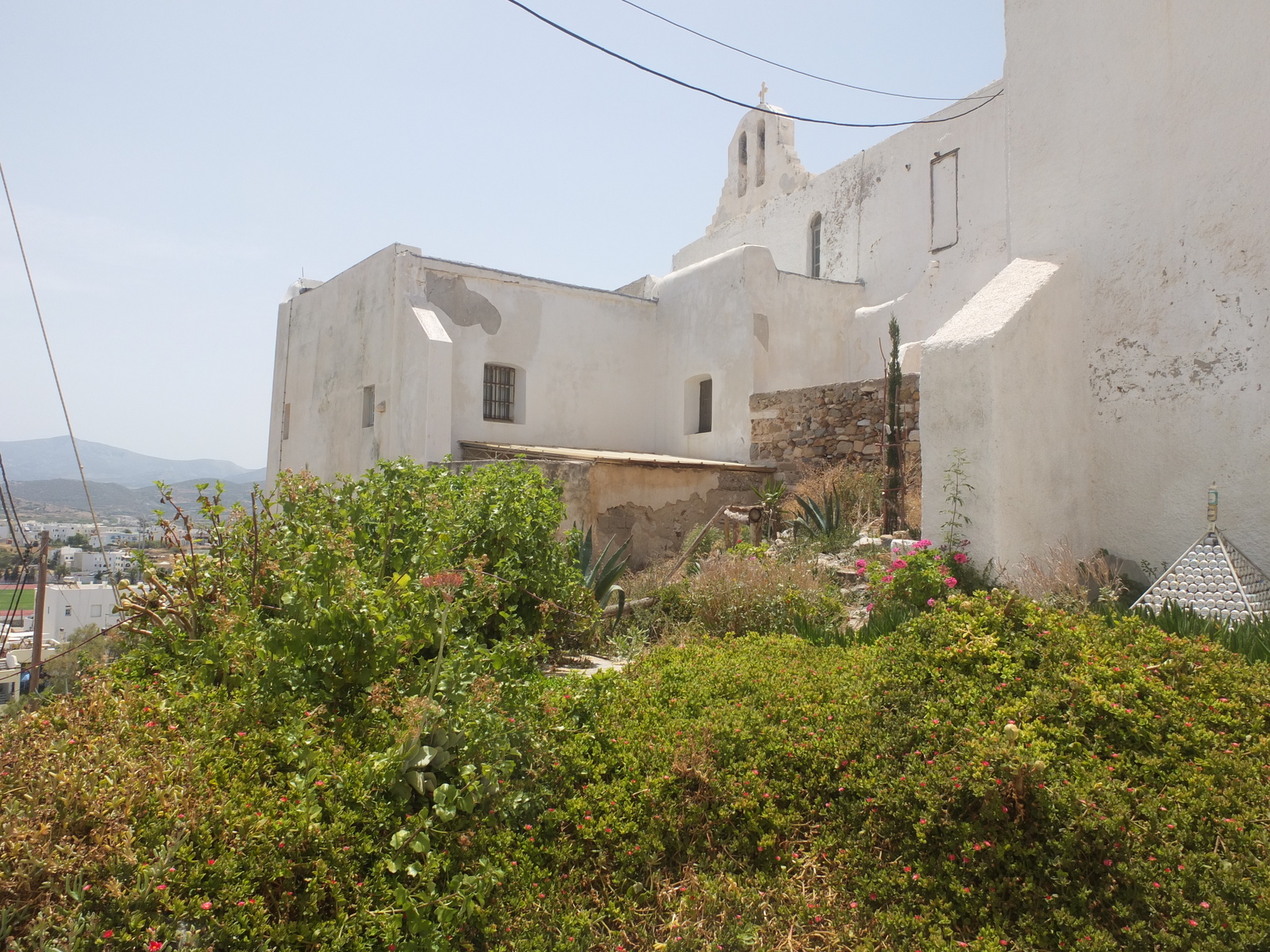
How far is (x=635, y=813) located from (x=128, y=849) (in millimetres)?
1834

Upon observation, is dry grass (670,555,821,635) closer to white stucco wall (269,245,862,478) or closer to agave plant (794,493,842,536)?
agave plant (794,493,842,536)

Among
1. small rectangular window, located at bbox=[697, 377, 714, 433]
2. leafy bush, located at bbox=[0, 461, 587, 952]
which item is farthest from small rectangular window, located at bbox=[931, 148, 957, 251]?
leafy bush, located at bbox=[0, 461, 587, 952]

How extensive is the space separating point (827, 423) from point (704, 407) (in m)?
3.96

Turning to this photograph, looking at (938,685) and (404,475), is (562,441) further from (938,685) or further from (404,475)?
(938,685)

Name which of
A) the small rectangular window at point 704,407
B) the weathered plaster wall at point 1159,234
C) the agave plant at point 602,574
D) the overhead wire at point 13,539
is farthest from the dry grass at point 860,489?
the overhead wire at point 13,539

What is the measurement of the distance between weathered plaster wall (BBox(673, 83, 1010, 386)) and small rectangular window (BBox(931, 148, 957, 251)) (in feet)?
0.29

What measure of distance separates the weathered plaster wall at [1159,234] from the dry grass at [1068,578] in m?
0.40

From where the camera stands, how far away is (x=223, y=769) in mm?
2904

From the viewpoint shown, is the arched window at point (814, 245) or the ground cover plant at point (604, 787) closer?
the ground cover plant at point (604, 787)

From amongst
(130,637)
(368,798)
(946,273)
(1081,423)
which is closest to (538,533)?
(130,637)

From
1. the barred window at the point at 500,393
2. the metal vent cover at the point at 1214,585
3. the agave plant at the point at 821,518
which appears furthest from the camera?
the barred window at the point at 500,393

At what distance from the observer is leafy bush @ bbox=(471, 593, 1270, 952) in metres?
2.72

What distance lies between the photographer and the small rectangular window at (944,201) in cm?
1331

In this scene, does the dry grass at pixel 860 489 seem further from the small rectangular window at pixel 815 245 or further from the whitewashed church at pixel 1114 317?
the small rectangular window at pixel 815 245
